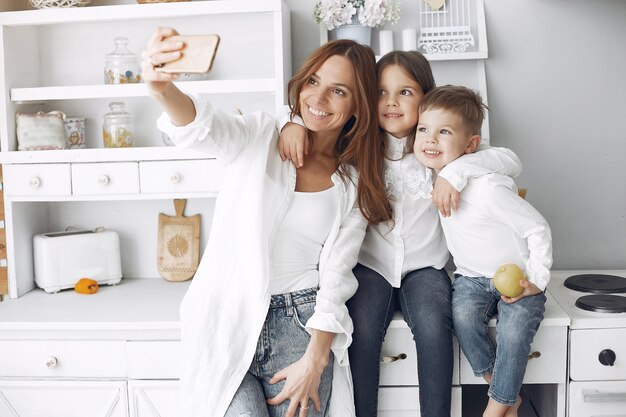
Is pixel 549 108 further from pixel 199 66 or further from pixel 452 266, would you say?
pixel 199 66

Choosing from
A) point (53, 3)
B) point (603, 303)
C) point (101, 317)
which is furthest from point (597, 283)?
point (53, 3)

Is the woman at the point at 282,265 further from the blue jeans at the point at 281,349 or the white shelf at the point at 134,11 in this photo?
the white shelf at the point at 134,11

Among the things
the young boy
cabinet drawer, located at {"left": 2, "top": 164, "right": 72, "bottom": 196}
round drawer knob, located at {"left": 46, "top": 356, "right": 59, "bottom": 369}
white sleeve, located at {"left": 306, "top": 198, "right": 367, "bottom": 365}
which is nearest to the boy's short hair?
the young boy

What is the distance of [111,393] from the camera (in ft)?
7.11

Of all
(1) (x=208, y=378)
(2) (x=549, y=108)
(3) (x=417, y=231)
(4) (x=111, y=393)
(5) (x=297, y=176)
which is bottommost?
(4) (x=111, y=393)

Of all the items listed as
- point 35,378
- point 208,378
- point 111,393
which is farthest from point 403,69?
point 35,378

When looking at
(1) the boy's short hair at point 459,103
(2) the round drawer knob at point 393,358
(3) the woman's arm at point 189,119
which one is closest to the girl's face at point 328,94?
(3) the woman's arm at point 189,119

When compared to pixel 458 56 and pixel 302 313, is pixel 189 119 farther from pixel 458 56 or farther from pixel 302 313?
pixel 458 56

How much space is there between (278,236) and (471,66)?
1.03 meters

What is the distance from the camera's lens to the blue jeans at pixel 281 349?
71.6 inches

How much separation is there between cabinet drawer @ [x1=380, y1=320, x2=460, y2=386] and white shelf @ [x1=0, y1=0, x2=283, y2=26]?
1058 mm

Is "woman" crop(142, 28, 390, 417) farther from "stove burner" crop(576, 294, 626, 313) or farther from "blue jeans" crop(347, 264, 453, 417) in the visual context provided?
"stove burner" crop(576, 294, 626, 313)

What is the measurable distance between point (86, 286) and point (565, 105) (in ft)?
5.75

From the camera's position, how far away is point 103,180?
236 centimetres
